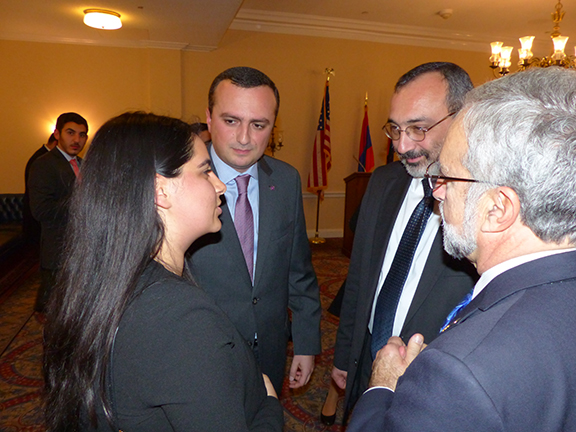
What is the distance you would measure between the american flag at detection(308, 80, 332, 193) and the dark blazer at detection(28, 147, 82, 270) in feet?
15.1

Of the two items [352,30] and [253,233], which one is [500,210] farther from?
[352,30]

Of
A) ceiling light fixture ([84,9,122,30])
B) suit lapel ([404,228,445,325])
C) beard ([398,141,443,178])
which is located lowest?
suit lapel ([404,228,445,325])

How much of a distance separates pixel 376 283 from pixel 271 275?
1.49ft

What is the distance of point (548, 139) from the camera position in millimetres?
832

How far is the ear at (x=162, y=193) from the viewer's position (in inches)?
44.6

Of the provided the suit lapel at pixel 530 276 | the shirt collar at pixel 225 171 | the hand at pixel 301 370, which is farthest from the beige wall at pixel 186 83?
the suit lapel at pixel 530 276

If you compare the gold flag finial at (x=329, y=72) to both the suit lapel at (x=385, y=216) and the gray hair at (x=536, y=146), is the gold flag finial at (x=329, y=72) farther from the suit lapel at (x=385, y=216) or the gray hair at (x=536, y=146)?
the gray hair at (x=536, y=146)

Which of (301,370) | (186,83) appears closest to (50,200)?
(301,370)

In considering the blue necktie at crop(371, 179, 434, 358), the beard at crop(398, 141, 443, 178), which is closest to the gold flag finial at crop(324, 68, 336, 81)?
the beard at crop(398, 141, 443, 178)

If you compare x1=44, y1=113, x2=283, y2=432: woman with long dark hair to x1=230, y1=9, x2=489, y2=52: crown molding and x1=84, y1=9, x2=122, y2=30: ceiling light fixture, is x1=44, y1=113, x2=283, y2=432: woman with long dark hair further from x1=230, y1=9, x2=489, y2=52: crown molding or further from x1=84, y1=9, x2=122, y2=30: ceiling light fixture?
x1=230, y1=9, x2=489, y2=52: crown molding

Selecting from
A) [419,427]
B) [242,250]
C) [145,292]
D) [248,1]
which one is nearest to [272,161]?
[242,250]

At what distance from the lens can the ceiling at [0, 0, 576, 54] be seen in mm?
5645

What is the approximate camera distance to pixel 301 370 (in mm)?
2010

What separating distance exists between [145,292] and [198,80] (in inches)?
280
